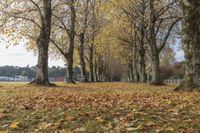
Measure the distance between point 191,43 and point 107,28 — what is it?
30623 mm

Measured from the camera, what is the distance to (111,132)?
743cm

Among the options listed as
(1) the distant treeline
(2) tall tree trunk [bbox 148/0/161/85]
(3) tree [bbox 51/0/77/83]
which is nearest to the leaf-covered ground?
(2) tall tree trunk [bbox 148/0/161/85]

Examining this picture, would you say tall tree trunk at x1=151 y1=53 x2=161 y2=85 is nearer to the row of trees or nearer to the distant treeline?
the row of trees

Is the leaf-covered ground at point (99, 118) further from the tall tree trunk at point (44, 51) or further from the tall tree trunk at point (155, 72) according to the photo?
the tall tree trunk at point (155, 72)

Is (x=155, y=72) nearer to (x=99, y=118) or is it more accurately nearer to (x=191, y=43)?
(x=191, y=43)

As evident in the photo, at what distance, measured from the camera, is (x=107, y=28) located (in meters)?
49.8

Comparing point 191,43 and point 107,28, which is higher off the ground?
point 107,28

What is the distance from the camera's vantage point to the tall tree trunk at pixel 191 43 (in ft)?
62.2

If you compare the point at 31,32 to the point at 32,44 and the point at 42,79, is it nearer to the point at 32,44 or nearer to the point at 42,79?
the point at 32,44

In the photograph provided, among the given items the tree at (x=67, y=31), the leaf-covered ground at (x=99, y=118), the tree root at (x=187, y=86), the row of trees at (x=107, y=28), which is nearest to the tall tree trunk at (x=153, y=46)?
the row of trees at (x=107, y=28)

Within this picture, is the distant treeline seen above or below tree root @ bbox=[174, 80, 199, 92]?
above

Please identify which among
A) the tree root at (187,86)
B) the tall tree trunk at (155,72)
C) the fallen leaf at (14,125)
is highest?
the tall tree trunk at (155,72)

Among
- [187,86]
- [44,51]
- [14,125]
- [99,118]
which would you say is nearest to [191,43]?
[187,86]

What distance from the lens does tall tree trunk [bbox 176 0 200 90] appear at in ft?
62.2
